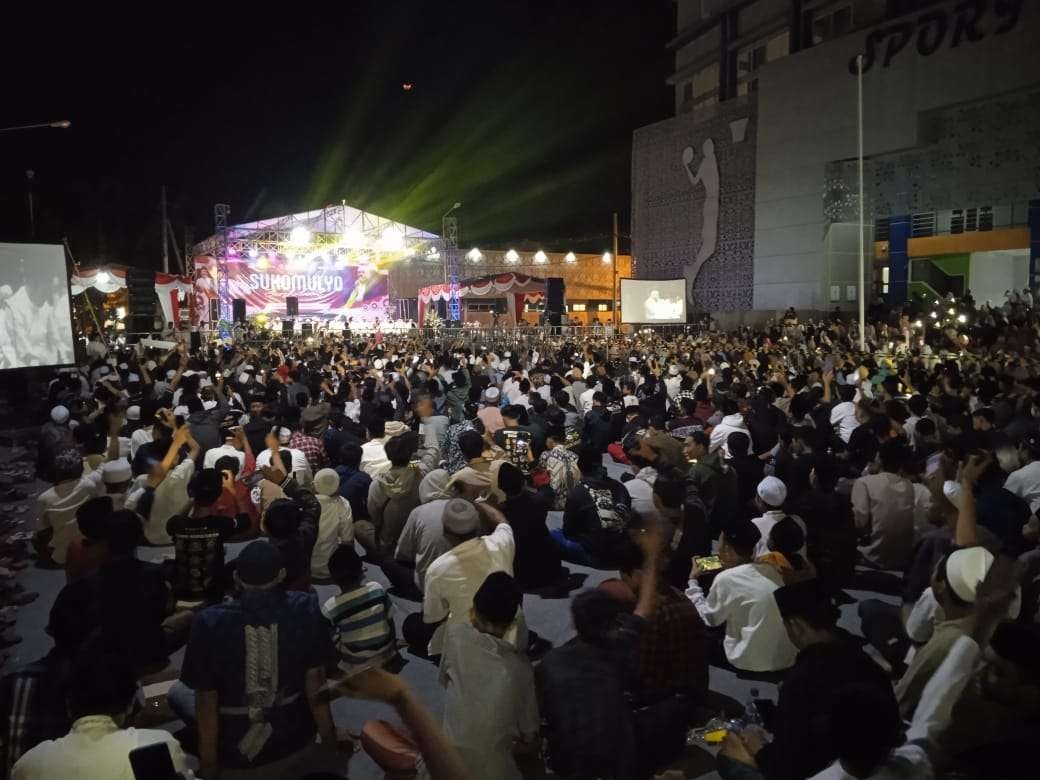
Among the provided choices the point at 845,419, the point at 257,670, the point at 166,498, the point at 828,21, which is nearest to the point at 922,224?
the point at 828,21

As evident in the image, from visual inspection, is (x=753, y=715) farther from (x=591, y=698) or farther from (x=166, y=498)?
(x=166, y=498)

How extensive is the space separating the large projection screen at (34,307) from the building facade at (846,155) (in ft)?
69.9

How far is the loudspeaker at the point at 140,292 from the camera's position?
690 inches

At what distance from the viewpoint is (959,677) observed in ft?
8.34

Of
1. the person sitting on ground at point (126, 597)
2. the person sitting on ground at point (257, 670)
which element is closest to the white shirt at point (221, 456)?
the person sitting on ground at point (126, 597)

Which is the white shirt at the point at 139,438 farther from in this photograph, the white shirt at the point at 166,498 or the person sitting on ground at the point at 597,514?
the person sitting on ground at the point at 597,514

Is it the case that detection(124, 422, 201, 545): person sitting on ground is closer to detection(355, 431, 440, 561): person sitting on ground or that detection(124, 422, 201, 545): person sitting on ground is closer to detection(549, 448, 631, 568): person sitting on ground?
detection(355, 431, 440, 561): person sitting on ground

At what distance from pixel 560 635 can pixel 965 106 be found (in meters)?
21.9

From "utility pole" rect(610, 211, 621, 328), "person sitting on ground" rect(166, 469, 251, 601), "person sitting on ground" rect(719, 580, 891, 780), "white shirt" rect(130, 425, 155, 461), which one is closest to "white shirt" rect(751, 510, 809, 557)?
"person sitting on ground" rect(719, 580, 891, 780)

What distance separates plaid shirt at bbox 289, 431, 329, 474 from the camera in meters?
7.10

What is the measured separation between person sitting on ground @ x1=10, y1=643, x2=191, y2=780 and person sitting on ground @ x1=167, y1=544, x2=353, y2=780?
49cm

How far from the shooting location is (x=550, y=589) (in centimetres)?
553

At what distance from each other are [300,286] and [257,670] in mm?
28946

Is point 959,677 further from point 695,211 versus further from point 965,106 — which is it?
point 695,211
